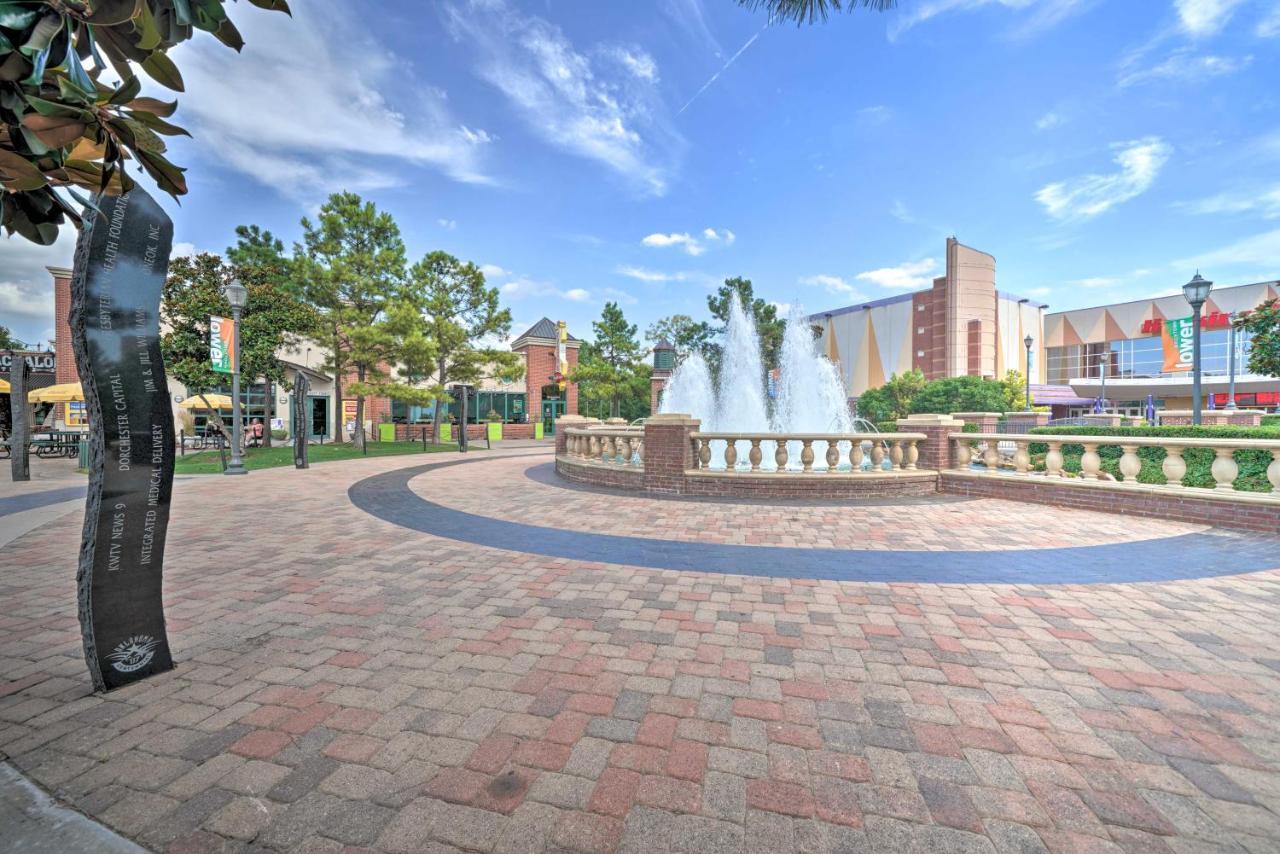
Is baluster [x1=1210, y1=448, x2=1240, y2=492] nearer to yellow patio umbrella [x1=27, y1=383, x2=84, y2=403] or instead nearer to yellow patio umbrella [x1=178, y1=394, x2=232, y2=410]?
yellow patio umbrella [x1=178, y1=394, x2=232, y2=410]

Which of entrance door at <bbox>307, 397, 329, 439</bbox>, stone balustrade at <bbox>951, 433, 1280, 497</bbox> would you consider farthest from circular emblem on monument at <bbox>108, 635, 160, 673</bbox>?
entrance door at <bbox>307, 397, 329, 439</bbox>

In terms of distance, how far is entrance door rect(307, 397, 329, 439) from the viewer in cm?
3145

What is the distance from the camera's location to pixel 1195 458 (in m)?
11.0

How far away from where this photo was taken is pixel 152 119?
1.75 meters

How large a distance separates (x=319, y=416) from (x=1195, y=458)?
37474mm

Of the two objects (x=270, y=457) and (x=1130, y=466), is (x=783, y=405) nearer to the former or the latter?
(x=1130, y=466)

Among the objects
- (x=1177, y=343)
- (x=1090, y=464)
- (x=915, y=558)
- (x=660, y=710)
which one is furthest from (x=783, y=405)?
(x=1177, y=343)

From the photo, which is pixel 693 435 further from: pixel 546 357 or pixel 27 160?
pixel 546 357

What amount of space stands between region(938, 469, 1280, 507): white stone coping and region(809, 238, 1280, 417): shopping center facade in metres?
40.5

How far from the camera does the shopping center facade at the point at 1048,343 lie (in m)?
48.9

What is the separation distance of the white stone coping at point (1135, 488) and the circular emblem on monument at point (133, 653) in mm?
11080

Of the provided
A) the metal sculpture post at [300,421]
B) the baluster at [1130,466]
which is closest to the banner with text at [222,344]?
the metal sculpture post at [300,421]

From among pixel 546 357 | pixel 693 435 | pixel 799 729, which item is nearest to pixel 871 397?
pixel 546 357

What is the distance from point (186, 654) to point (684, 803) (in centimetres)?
343
